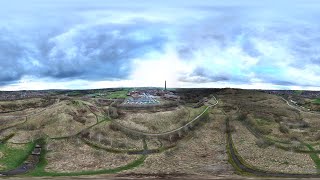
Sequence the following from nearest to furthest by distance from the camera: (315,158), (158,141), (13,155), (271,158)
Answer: (13,155)
(315,158)
(271,158)
(158,141)

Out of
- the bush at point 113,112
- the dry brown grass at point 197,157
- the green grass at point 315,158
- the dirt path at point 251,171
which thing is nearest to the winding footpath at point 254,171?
the dirt path at point 251,171

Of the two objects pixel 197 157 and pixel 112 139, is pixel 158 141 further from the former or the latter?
pixel 197 157

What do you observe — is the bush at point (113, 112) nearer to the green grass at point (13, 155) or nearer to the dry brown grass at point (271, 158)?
the green grass at point (13, 155)

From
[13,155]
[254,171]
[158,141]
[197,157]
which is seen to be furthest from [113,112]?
[254,171]

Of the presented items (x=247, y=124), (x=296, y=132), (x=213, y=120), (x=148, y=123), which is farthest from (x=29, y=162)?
(x=296, y=132)

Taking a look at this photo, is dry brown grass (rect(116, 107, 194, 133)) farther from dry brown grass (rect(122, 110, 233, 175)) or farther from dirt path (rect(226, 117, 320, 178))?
dirt path (rect(226, 117, 320, 178))

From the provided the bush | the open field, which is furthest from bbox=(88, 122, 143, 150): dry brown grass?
the bush
